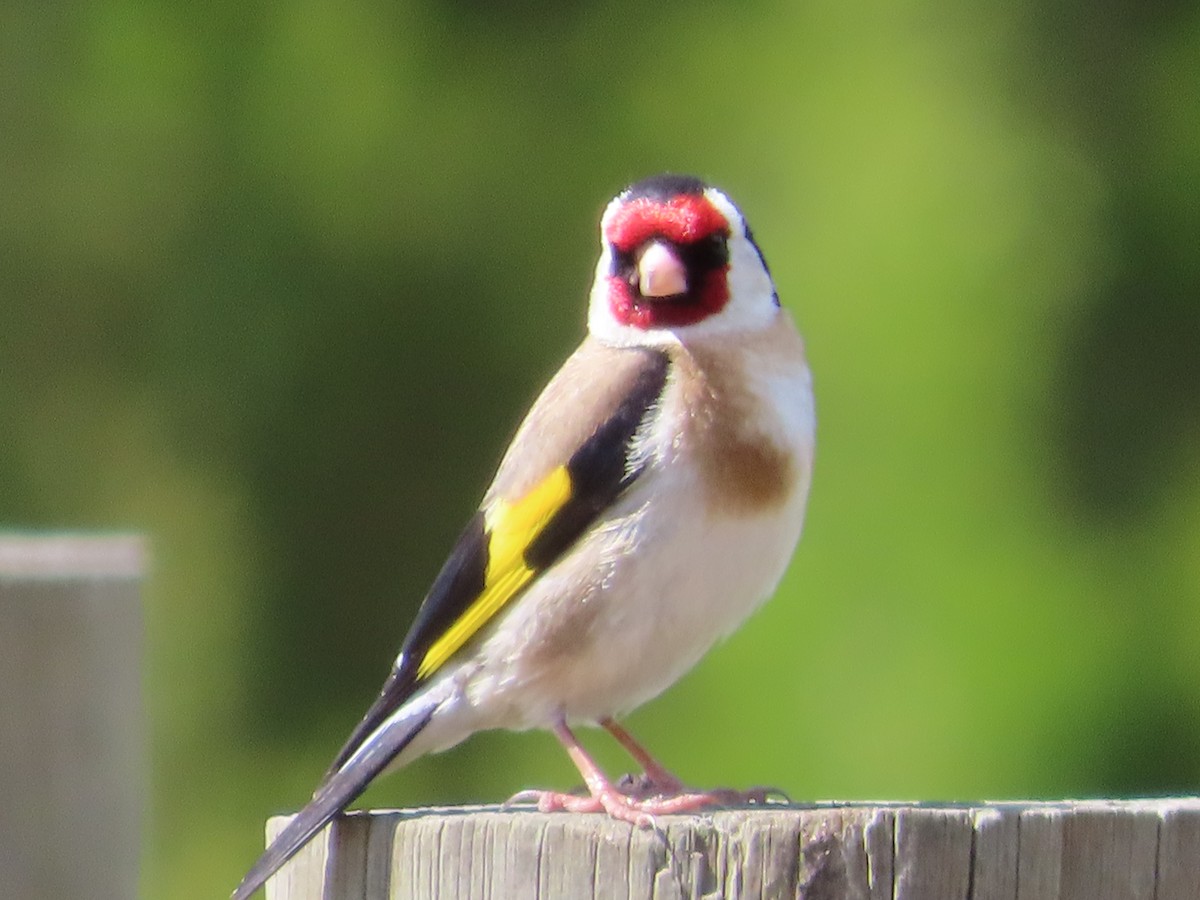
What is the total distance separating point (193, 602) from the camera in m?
8.02

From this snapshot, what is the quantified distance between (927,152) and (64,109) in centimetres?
336

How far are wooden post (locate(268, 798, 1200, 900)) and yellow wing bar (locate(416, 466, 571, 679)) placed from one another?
912mm

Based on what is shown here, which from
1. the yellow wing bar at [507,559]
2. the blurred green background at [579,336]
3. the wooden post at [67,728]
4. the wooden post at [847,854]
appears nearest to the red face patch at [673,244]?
the yellow wing bar at [507,559]

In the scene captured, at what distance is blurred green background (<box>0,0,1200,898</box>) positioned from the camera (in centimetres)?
640

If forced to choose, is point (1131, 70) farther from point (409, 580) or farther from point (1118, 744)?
point (409, 580)

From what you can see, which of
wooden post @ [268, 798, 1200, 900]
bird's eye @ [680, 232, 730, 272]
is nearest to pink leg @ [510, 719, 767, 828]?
wooden post @ [268, 798, 1200, 900]

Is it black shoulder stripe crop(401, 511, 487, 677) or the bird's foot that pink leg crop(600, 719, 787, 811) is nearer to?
the bird's foot

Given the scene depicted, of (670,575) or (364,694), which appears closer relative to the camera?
(670,575)

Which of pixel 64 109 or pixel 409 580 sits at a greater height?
pixel 64 109

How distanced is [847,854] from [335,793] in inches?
36.8

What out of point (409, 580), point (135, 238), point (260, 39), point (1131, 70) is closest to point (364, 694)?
point (409, 580)

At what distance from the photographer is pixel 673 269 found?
3918mm

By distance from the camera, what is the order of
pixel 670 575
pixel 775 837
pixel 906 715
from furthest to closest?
pixel 906 715, pixel 670 575, pixel 775 837

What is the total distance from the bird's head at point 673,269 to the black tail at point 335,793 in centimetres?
82
